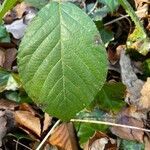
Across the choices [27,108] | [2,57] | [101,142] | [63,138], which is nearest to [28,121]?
[27,108]

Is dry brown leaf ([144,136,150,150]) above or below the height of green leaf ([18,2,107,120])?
below

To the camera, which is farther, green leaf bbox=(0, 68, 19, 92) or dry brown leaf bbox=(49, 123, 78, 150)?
green leaf bbox=(0, 68, 19, 92)

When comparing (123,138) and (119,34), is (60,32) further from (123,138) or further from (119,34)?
(119,34)

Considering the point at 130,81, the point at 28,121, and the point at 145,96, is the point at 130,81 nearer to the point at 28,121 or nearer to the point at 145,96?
the point at 145,96

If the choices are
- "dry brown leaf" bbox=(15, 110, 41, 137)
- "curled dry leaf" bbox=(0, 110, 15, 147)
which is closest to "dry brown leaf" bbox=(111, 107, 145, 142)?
"dry brown leaf" bbox=(15, 110, 41, 137)

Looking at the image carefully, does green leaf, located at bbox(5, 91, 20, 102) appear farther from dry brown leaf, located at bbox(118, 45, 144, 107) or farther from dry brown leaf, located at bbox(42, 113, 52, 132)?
dry brown leaf, located at bbox(118, 45, 144, 107)

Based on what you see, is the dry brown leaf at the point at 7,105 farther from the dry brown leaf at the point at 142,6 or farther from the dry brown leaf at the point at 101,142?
the dry brown leaf at the point at 142,6

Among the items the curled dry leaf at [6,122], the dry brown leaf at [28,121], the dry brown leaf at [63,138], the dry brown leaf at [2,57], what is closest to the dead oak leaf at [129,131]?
the dry brown leaf at [63,138]
